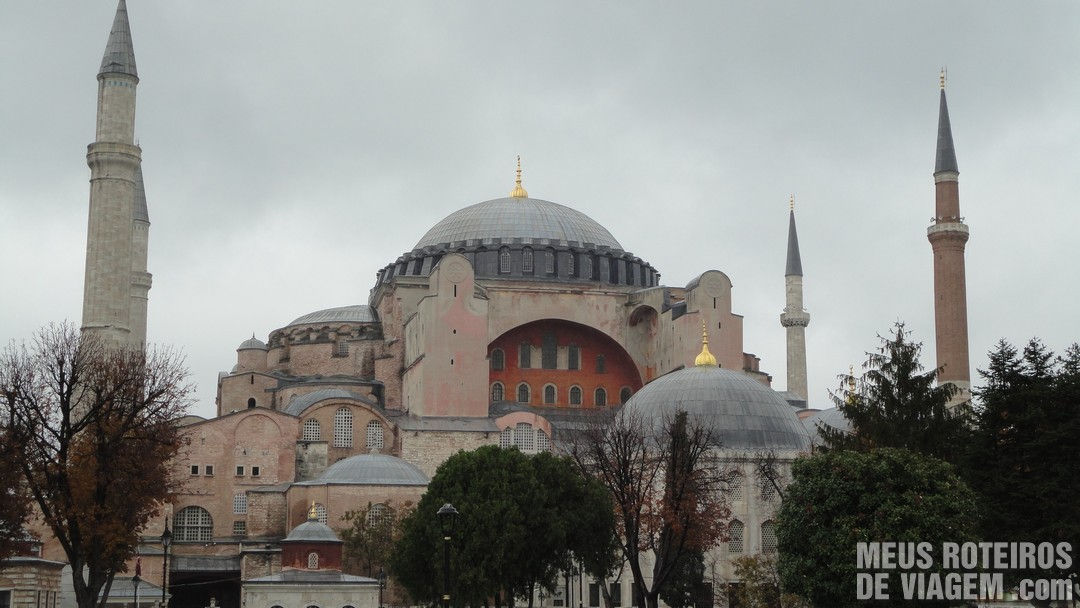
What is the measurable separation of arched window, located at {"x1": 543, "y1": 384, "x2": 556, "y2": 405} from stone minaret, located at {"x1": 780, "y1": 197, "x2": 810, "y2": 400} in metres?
14.1

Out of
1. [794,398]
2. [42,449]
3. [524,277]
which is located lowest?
[42,449]

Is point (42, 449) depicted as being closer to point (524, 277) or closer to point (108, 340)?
point (108, 340)

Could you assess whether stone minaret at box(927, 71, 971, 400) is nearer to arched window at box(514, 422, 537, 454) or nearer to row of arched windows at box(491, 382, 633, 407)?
row of arched windows at box(491, 382, 633, 407)

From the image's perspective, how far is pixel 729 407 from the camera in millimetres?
48812

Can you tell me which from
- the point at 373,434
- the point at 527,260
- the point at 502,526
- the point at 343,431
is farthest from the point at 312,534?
the point at 527,260

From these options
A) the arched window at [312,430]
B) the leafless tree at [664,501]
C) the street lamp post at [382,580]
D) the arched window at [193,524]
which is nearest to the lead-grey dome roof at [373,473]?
the arched window at [312,430]

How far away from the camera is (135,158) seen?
49750 mm

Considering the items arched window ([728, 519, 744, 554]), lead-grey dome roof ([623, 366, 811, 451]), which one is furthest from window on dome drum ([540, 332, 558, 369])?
arched window ([728, 519, 744, 554])

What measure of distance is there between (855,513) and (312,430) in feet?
102

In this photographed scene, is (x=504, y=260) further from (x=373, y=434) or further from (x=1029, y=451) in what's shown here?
(x=1029, y=451)

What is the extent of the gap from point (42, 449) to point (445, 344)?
23.9m

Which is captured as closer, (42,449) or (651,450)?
(42,449)

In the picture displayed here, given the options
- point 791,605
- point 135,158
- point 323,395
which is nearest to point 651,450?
point 791,605

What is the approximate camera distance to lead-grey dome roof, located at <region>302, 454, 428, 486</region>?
49.4 meters
